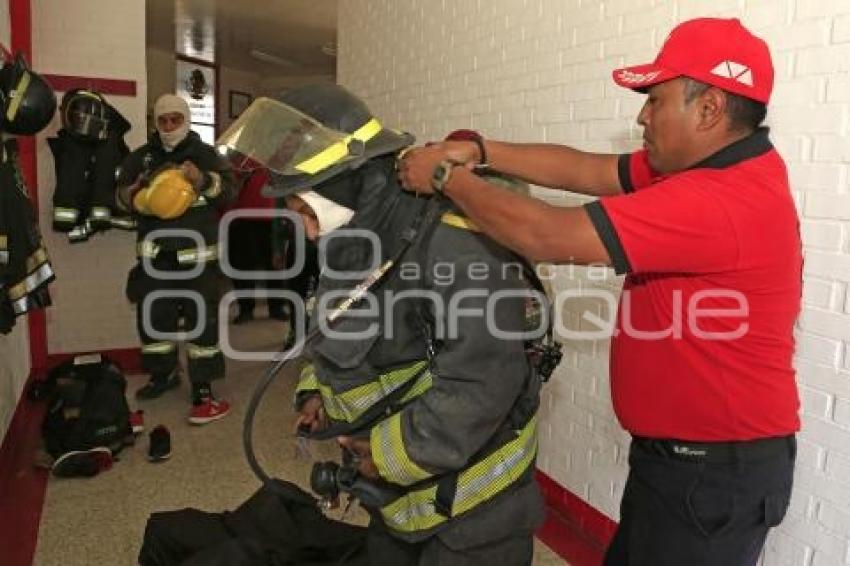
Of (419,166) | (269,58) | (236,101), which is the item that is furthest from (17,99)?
(236,101)

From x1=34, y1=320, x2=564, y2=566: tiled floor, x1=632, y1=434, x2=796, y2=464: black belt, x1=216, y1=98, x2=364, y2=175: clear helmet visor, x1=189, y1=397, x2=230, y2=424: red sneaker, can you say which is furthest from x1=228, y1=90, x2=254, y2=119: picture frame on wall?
x1=632, y1=434, x2=796, y2=464: black belt

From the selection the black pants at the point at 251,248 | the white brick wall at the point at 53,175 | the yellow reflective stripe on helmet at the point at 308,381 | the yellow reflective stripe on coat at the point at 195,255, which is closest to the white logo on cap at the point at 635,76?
the yellow reflective stripe on helmet at the point at 308,381

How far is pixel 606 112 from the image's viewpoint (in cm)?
252

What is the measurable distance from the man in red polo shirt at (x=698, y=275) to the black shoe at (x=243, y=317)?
17.4ft

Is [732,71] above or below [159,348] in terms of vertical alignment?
above

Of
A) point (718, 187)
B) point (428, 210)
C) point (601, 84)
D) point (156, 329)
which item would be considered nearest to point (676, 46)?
point (718, 187)

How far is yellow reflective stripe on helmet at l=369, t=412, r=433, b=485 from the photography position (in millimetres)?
1252

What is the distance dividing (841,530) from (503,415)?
116 cm

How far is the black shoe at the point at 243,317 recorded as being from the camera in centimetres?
648

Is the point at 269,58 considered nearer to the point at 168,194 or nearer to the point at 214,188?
the point at 214,188

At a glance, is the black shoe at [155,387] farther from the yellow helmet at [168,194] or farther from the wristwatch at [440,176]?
the wristwatch at [440,176]

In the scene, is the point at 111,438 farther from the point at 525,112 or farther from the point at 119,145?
the point at 525,112

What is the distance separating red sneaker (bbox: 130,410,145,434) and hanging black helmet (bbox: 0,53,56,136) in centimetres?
160

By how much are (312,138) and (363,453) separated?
0.62 m
